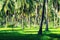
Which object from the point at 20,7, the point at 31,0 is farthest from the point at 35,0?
A: the point at 20,7

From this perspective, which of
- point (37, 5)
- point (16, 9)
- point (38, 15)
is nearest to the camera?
point (16, 9)

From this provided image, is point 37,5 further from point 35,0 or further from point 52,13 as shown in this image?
point 52,13

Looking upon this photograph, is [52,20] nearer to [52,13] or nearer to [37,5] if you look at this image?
[52,13]

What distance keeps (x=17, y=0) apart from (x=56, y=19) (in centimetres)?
2468

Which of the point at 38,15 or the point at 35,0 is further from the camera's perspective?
the point at 38,15

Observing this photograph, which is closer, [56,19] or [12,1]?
[12,1]

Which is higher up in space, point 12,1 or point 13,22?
point 12,1

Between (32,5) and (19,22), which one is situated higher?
(32,5)

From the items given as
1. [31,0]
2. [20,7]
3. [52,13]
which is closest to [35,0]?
[31,0]

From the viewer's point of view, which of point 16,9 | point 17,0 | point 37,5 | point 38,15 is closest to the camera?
point 17,0

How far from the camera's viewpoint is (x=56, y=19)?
90.2 metres

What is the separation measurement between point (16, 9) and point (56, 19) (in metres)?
19.8

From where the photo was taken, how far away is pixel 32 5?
83.1 m

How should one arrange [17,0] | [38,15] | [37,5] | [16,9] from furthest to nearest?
1. [38,15]
2. [37,5]
3. [16,9]
4. [17,0]
